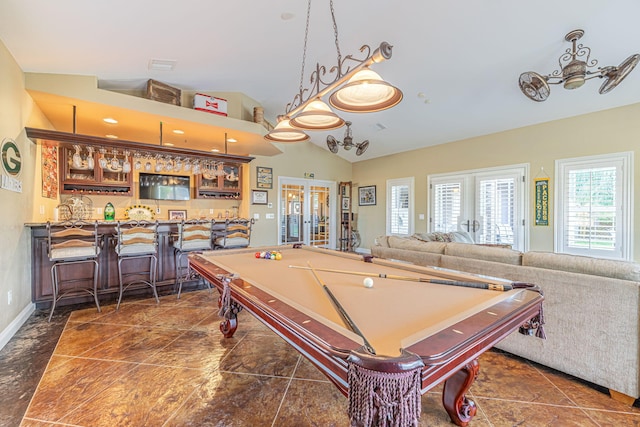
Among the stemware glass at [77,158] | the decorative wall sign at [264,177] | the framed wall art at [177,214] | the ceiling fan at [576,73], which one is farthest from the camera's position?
the decorative wall sign at [264,177]

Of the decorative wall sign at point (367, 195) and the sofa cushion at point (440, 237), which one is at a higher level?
the decorative wall sign at point (367, 195)

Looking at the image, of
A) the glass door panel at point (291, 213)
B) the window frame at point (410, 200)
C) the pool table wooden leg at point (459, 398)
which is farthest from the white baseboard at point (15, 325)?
the window frame at point (410, 200)

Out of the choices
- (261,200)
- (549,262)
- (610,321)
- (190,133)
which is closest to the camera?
(610,321)

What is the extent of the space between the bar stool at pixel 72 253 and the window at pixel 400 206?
604cm

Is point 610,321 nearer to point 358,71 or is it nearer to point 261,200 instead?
point 358,71

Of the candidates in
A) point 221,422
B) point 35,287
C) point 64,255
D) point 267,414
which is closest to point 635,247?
point 267,414

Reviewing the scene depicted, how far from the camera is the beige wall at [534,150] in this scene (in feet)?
13.6

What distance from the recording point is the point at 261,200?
669 centimetres

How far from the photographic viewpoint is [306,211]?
7.66 metres

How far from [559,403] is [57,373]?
350 centimetres

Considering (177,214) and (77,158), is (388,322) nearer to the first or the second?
(77,158)

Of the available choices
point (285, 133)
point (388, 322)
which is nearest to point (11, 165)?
point (285, 133)

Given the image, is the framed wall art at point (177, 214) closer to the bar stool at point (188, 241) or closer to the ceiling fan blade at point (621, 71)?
the bar stool at point (188, 241)

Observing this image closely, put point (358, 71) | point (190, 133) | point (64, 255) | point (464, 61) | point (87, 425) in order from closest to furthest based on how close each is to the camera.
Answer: point (87, 425) < point (358, 71) < point (64, 255) < point (464, 61) < point (190, 133)
